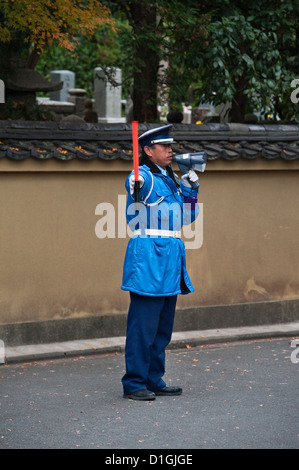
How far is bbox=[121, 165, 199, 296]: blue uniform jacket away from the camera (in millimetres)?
7285

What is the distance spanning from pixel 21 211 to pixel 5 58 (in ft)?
15.7

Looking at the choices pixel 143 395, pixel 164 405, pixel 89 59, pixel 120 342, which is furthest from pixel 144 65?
pixel 89 59

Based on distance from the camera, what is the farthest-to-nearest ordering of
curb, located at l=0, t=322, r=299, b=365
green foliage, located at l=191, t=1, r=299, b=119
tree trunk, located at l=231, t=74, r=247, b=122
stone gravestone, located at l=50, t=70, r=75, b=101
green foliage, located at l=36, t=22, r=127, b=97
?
green foliage, located at l=36, t=22, r=127, b=97 → stone gravestone, located at l=50, t=70, r=75, b=101 → tree trunk, located at l=231, t=74, r=247, b=122 → green foliage, located at l=191, t=1, r=299, b=119 → curb, located at l=0, t=322, r=299, b=365

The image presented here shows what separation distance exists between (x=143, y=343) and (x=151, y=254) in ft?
2.44

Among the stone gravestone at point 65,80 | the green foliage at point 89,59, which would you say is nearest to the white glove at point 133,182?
the stone gravestone at point 65,80

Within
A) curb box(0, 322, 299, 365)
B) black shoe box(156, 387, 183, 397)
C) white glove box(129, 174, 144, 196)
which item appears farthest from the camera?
curb box(0, 322, 299, 365)

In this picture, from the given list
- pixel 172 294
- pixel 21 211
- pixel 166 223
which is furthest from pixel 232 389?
pixel 21 211

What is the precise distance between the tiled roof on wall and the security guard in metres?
2.01

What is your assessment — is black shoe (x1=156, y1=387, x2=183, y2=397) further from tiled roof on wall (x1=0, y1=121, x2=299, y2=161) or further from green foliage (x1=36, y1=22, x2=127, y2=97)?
green foliage (x1=36, y1=22, x2=127, y2=97)

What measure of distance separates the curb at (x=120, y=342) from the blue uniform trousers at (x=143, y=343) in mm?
1741

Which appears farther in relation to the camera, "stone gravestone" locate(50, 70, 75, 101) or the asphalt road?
"stone gravestone" locate(50, 70, 75, 101)

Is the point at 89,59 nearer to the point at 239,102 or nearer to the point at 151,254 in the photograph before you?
the point at 239,102
